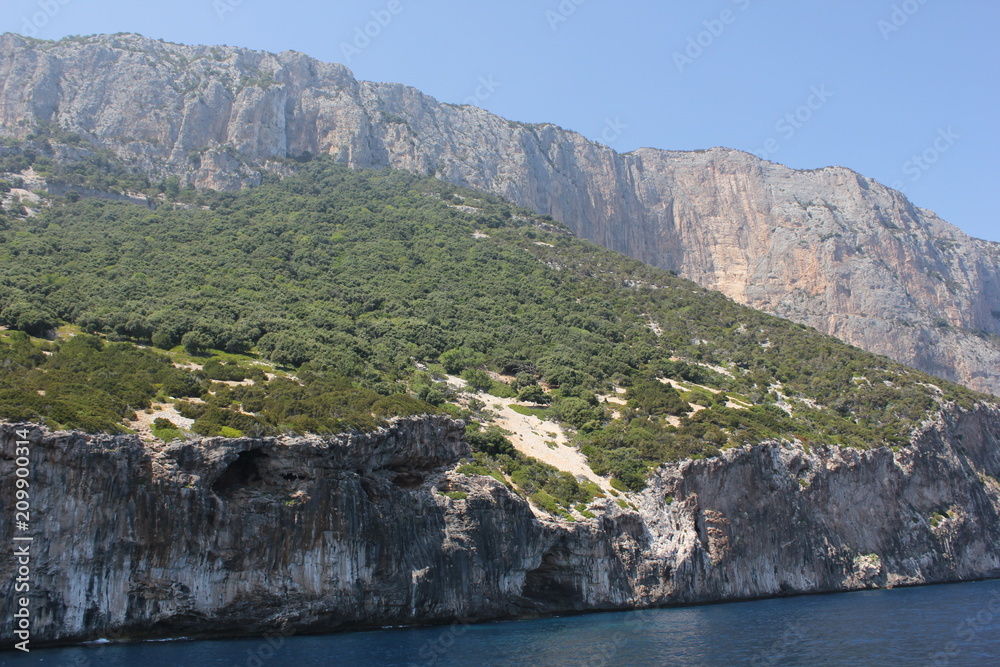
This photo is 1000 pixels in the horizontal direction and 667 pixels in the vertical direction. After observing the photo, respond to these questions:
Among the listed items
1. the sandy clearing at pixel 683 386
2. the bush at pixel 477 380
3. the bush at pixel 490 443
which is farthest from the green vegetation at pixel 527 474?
the sandy clearing at pixel 683 386

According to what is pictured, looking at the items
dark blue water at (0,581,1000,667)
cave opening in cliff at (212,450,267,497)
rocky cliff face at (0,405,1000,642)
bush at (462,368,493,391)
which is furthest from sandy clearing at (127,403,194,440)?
bush at (462,368,493,391)

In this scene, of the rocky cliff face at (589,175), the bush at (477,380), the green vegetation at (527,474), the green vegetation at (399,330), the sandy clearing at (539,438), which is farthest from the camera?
the rocky cliff face at (589,175)

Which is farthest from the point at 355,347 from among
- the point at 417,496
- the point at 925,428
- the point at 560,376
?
the point at 925,428

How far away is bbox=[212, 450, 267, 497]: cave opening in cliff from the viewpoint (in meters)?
32.4

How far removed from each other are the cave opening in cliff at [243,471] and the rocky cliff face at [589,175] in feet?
223

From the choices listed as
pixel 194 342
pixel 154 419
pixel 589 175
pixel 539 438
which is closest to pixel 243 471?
pixel 154 419

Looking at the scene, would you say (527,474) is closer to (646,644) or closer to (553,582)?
(553,582)

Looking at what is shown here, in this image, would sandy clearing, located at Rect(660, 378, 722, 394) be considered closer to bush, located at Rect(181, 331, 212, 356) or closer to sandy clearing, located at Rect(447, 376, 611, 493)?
sandy clearing, located at Rect(447, 376, 611, 493)

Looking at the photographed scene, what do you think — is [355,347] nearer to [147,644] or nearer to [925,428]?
[147,644]

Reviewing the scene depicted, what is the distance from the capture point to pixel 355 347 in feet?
182

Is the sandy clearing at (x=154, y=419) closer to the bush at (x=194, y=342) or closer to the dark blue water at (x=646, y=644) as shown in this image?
the dark blue water at (x=646, y=644)

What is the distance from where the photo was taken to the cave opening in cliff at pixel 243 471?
1275 inches

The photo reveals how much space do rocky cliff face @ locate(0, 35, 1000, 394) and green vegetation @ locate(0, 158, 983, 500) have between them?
32.8ft

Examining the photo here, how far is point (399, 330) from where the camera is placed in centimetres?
6388
